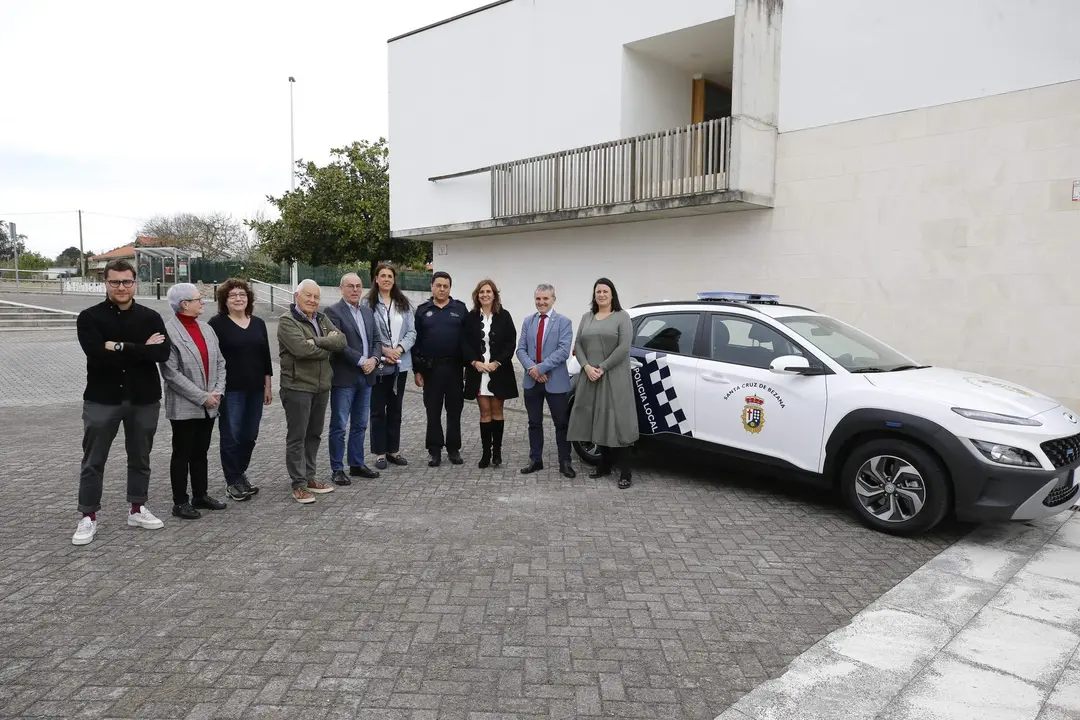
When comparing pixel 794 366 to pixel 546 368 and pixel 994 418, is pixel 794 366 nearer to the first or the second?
pixel 994 418

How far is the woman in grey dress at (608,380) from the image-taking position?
6148 millimetres

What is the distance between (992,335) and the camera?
914cm

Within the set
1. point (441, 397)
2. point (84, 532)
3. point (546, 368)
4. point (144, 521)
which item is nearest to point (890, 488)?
point (546, 368)

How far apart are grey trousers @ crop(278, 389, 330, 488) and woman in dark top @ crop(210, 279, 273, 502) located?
19 cm

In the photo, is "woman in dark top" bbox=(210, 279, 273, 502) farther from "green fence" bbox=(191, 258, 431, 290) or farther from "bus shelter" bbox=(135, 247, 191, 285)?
"bus shelter" bbox=(135, 247, 191, 285)

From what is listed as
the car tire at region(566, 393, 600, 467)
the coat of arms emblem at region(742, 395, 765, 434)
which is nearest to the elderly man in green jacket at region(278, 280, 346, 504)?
the car tire at region(566, 393, 600, 467)

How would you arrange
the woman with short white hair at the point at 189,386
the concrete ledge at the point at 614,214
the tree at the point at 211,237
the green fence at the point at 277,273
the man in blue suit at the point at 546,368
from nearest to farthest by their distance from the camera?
the woman with short white hair at the point at 189,386 → the man in blue suit at the point at 546,368 → the concrete ledge at the point at 614,214 → the green fence at the point at 277,273 → the tree at the point at 211,237

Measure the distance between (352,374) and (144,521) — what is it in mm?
1900

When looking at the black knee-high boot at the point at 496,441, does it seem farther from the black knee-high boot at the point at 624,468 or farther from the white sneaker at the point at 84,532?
the white sneaker at the point at 84,532

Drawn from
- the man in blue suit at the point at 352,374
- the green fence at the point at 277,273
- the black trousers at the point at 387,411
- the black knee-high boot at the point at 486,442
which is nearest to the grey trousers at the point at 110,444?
the man in blue suit at the point at 352,374

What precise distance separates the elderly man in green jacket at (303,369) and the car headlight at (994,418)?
15.0ft

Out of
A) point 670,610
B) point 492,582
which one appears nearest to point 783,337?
point 670,610

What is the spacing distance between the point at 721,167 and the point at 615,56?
12.2 feet

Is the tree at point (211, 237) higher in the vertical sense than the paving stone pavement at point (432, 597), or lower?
higher
